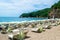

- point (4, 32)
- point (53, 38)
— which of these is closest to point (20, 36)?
point (53, 38)

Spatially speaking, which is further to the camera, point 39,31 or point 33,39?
point 39,31

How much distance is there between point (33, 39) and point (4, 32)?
2097 mm

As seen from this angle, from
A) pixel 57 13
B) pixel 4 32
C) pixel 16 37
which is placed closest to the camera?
pixel 16 37

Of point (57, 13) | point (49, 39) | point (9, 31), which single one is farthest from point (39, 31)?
point (57, 13)

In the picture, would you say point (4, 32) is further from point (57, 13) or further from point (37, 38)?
point (57, 13)

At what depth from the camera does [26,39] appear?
22.0 ft

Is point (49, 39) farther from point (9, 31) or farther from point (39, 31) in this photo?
point (9, 31)

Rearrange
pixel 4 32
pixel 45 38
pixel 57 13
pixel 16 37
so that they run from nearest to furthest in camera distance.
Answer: pixel 16 37
pixel 45 38
pixel 4 32
pixel 57 13

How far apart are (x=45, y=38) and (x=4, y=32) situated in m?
2.26

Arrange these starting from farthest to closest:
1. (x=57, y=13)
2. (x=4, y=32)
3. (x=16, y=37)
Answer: (x=57, y=13) → (x=4, y=32) → (x=16, y=37)

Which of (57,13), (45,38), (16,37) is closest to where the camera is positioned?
(16,37)

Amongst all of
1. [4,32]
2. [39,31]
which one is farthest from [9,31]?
[39,31]

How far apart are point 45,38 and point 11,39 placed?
4.07ft

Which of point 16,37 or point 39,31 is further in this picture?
point 39,31
